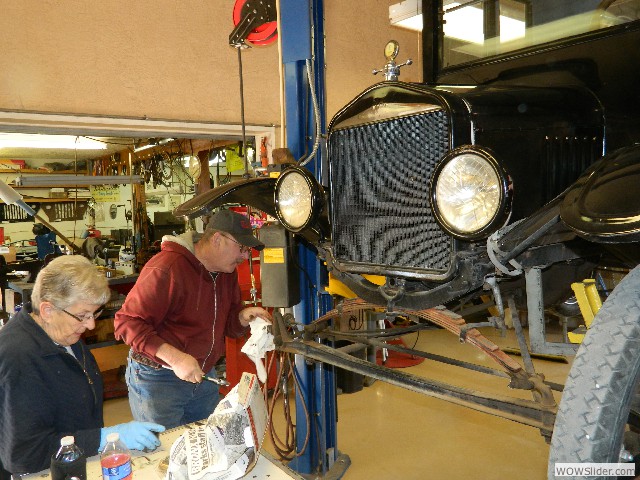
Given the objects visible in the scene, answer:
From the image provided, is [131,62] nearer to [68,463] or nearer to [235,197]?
[235,197]

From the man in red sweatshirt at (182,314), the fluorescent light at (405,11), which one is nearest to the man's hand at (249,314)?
the man in red sweatshirt at (182,314)

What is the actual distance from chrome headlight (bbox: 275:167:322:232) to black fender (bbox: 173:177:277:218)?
0.23 m

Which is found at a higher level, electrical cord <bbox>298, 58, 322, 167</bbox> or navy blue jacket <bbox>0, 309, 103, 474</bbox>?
electrical cord <bbox>298, 58, 322, 167</bbox>

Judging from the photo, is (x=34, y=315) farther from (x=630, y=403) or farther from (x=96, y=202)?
(x=96, y=202)

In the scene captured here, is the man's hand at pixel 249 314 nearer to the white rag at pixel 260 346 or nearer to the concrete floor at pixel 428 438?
the white rag at pixel 260 346

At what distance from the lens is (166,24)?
3438 mm

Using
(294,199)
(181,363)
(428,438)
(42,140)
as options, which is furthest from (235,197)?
(42,140)

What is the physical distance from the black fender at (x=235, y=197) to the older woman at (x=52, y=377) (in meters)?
0.44

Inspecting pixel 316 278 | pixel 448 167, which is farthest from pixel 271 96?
pixel 448 167

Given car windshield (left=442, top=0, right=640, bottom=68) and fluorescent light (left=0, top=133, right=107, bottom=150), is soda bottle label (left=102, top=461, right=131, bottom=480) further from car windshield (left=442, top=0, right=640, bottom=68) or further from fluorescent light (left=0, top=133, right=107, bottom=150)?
fluorescent light (left=0, top=133, right=107, bottom=150)

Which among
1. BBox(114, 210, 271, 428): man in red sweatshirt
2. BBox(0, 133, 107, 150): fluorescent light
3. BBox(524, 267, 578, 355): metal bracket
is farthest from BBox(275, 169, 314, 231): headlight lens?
BBox(0, 133, 107, 150): fluorescent light

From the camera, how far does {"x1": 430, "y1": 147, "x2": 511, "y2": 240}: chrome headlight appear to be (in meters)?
1.19

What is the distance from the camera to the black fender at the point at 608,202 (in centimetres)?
93

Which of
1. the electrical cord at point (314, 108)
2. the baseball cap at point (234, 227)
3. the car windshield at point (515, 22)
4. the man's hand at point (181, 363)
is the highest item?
the car windshield at point (515, 22)
